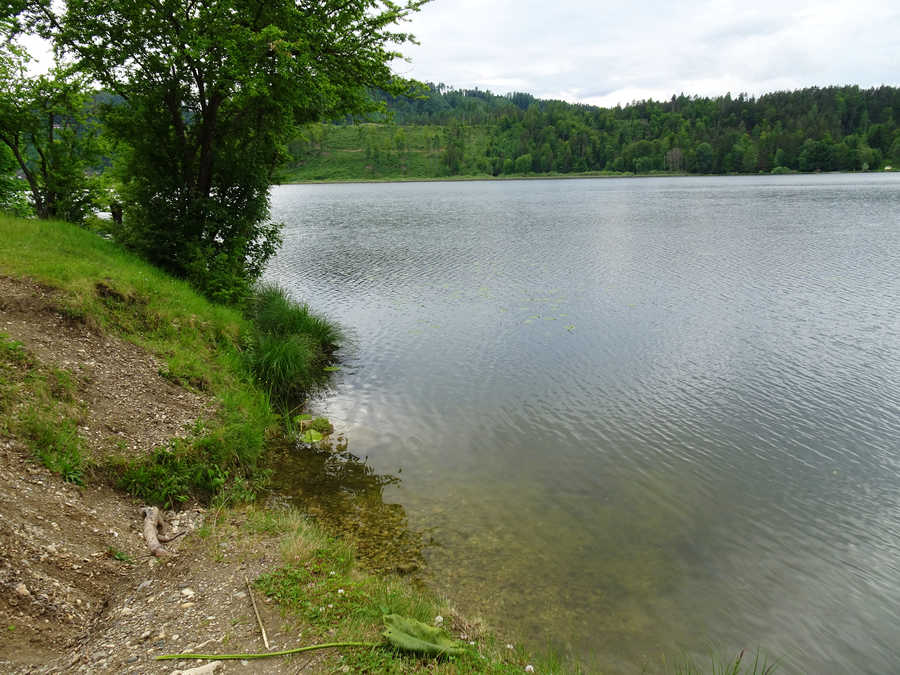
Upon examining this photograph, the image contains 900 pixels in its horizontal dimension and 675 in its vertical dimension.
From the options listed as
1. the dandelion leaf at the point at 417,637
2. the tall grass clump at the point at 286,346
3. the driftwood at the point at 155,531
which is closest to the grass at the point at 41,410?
the driftwood at the point at 155,531

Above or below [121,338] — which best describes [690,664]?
below

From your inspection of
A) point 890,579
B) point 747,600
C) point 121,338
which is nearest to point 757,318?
point 890,579

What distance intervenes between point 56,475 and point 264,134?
15.0 metres

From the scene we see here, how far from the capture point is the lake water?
7.94 m

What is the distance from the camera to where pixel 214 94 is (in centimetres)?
1734

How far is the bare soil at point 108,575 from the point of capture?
18.1ft

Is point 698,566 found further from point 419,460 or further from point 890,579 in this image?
point 419,460

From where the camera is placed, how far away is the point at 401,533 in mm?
9625

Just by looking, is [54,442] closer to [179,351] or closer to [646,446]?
[179,351]

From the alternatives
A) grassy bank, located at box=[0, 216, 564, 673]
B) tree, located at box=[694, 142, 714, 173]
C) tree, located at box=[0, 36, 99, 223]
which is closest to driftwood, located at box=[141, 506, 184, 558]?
grassy bank, located at box=[0, 216, 564, 673]

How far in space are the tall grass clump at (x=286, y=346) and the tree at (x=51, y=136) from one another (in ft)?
25.8

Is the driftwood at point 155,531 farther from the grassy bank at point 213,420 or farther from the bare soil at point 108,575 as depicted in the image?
the grassy bank at point 213,420

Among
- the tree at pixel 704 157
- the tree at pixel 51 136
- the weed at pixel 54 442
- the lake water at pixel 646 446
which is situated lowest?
the lake water at pixel 646 446

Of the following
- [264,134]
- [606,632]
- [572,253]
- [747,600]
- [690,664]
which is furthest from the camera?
[572,253]
